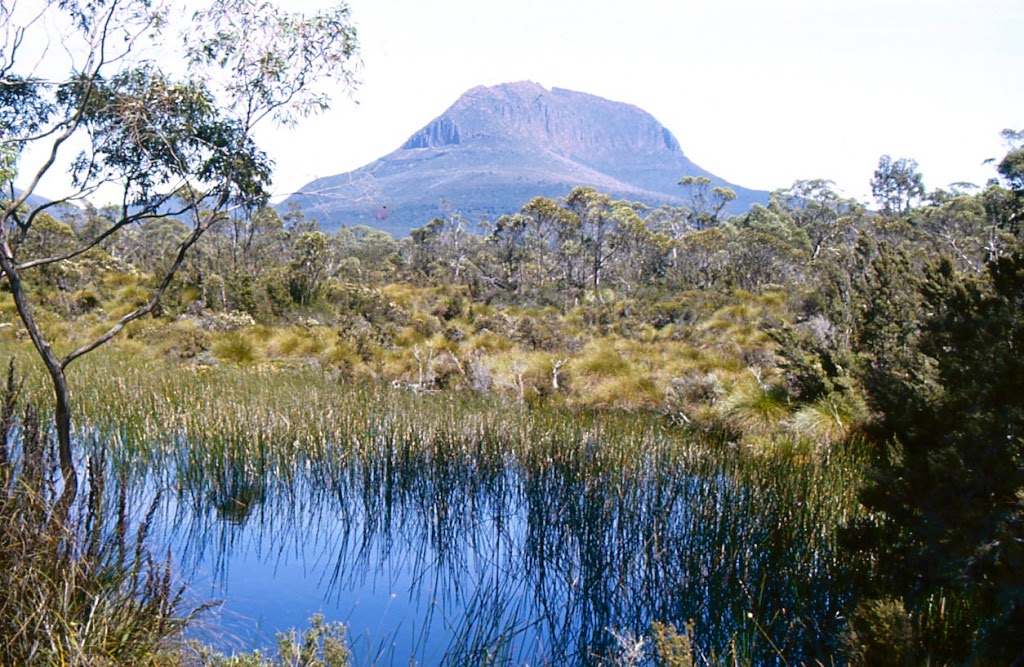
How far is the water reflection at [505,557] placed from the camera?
454 centimetres

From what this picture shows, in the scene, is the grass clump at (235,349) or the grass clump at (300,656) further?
the grass clump at (235,349)

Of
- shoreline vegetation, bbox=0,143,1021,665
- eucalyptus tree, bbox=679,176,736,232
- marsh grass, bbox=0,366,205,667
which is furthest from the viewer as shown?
eucalyptus tree, bbox=679,176,736,232

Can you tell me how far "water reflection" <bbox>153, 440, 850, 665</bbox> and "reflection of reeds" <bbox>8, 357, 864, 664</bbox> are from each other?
0.02m

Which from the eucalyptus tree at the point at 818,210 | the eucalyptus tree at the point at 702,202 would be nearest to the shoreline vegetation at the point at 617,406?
the eucalyptus tree at the point at 818,210

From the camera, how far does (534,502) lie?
20.9 ft

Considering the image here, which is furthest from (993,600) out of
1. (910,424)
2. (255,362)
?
(255,362)

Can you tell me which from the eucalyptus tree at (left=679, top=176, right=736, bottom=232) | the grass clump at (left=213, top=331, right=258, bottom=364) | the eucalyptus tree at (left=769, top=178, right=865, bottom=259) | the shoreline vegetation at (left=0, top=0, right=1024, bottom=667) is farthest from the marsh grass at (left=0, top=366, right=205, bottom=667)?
the eucalyptus tree at (left=679, top=176, right=736, bottom=232)

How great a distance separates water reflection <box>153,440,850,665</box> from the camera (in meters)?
4.54

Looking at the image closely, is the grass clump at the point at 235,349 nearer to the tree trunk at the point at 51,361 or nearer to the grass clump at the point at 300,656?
the tree trunk at the point at 51,361

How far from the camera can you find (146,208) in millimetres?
5941

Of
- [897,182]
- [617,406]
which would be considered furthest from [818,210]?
[617,406]

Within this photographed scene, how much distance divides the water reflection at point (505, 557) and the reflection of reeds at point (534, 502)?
2 cm

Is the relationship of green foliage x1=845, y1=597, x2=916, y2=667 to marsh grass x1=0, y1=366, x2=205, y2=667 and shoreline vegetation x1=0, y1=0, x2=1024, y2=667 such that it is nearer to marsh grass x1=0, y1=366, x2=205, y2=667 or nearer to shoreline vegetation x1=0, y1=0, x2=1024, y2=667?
shoreline vegetation x1=0, y1=0, x2=1024, y2=667

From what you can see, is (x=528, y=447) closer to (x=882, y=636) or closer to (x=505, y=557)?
(x=505, y=557)
